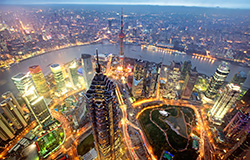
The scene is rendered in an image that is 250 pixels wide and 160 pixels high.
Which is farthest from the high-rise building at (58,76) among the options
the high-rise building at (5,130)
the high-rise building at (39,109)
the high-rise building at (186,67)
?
the high-rise building at (186,67)

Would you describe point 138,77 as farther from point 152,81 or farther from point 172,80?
point 172,80

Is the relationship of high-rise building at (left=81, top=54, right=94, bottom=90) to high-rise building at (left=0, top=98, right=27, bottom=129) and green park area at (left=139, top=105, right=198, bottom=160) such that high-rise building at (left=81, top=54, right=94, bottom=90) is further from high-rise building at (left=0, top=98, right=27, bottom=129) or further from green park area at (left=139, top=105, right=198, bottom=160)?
green park area at (left=139, top=105, right=198, bottom=160)

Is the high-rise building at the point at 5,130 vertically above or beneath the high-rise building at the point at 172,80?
beneath

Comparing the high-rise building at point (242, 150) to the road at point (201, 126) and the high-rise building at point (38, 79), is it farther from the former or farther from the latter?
the high-rise building at point (38, 79)

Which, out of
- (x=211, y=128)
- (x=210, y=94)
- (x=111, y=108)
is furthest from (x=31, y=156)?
(x=210, y=94)

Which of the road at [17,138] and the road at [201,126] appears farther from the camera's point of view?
the road at [17,138]

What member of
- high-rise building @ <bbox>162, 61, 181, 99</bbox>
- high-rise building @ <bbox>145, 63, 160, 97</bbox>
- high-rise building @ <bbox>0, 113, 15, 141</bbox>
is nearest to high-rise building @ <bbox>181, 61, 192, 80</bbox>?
high-rise building @ <bbox>162, 61, 181, 99</bbox>

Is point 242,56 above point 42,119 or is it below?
above

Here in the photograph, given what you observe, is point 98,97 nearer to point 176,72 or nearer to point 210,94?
point 176,72
